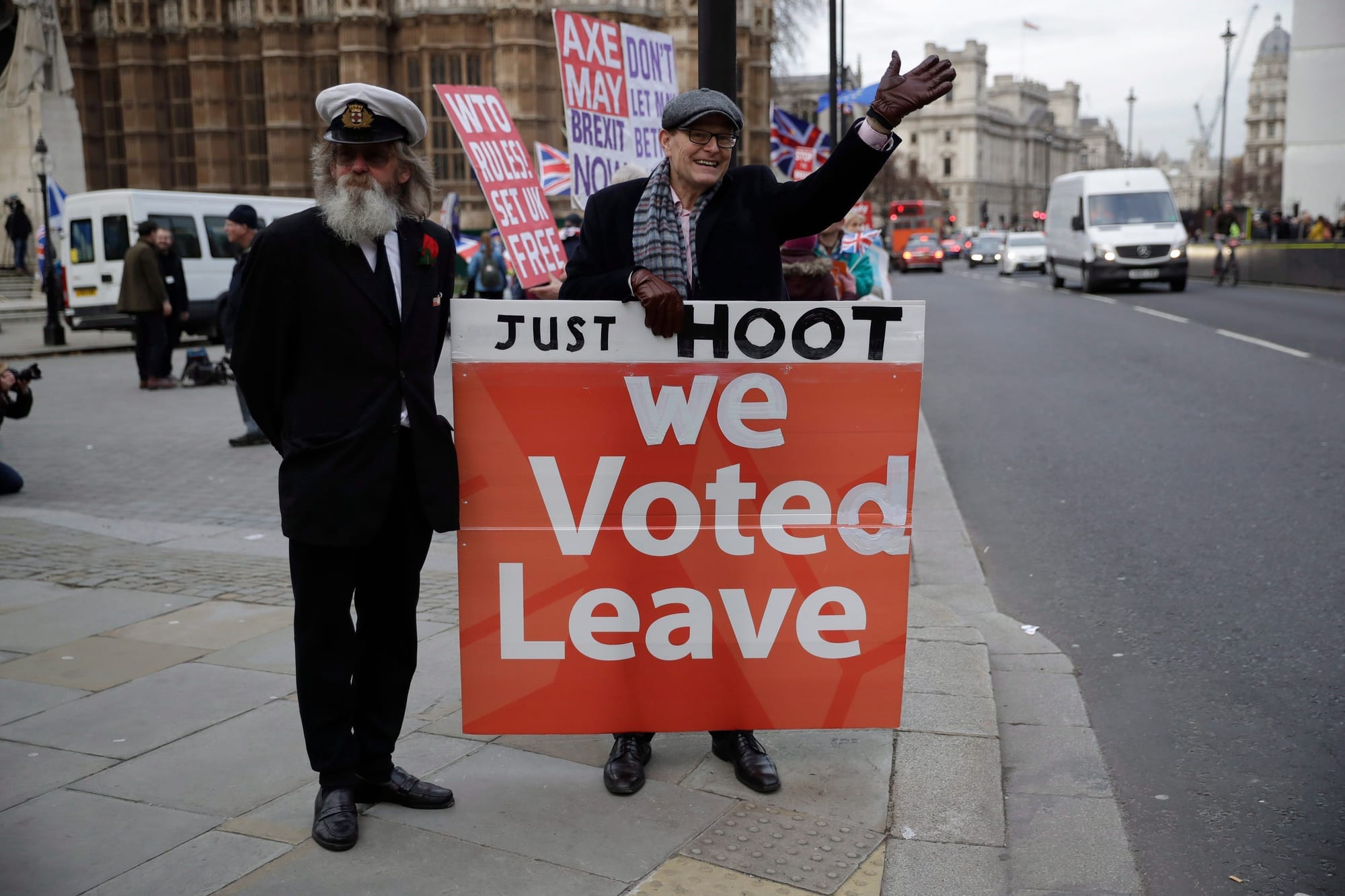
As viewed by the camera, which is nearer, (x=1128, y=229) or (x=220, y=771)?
(x=220, y=771)

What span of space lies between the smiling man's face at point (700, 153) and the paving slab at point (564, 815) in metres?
1.67

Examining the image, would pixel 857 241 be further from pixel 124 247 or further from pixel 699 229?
pixel 124 247

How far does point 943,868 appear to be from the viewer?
3.06m

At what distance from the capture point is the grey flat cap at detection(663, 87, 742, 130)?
133 inches

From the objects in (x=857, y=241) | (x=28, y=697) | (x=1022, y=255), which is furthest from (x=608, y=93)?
(x=1022, y=255)

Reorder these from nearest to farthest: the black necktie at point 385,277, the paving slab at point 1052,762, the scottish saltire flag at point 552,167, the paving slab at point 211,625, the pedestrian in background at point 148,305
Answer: the black necktie at point 385,277 < the paving slab at point 1052,762 < the paving slab at point 211,625 < the scottish saltire flag at point 552,167 < the pedestrian in background at point 148,305

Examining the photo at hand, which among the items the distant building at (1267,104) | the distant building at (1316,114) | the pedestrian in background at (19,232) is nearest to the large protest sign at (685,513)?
the pedestrian in background at (19,232)

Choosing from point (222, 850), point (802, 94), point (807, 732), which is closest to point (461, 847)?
point (222, 850)

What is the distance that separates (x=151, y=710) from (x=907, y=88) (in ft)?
9.85

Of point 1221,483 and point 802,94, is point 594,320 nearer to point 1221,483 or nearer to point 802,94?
point 1221,483

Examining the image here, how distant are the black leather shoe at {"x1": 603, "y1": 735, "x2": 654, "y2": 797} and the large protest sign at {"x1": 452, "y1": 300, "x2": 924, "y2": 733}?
83 mm

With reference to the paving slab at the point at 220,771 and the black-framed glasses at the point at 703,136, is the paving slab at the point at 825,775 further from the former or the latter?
the black-framed glasses at the point at 703,136

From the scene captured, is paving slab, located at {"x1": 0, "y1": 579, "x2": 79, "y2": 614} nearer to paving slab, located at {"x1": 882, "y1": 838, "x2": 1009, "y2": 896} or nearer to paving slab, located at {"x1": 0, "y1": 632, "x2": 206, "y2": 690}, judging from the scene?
paving slab, located at {"x1": 0, "y1": 632, "x2": 206, "y2": 690}

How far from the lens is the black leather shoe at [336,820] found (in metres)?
3.12
